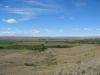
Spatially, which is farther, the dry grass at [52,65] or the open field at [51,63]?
the open field at [51,63]

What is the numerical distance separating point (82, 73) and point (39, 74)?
4.32 m

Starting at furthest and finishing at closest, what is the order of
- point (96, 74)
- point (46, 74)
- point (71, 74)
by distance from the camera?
1. point (46, 74)
2. point (71, 74)
3. point (96, 74)

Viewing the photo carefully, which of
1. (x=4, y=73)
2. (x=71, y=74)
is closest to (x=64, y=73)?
(x=71, y=74)

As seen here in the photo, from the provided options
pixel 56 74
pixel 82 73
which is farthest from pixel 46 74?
pixel 82 73

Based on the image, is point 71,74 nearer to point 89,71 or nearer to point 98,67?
point 89,71

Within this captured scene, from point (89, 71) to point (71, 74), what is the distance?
109cm

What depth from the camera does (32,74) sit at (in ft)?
56.9

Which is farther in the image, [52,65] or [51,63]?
[51,63]

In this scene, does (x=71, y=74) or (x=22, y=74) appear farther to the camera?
(x=22, y=74)

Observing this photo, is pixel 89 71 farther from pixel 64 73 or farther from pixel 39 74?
pixel 39 74

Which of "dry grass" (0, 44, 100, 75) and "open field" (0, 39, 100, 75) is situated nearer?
"dry grass" (0, 44, 100, 75)

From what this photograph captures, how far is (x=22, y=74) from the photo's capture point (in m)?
18.1

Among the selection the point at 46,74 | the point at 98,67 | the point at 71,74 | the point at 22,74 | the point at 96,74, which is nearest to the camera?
the point at 96,74

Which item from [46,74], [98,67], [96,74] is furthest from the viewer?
[46,74]
